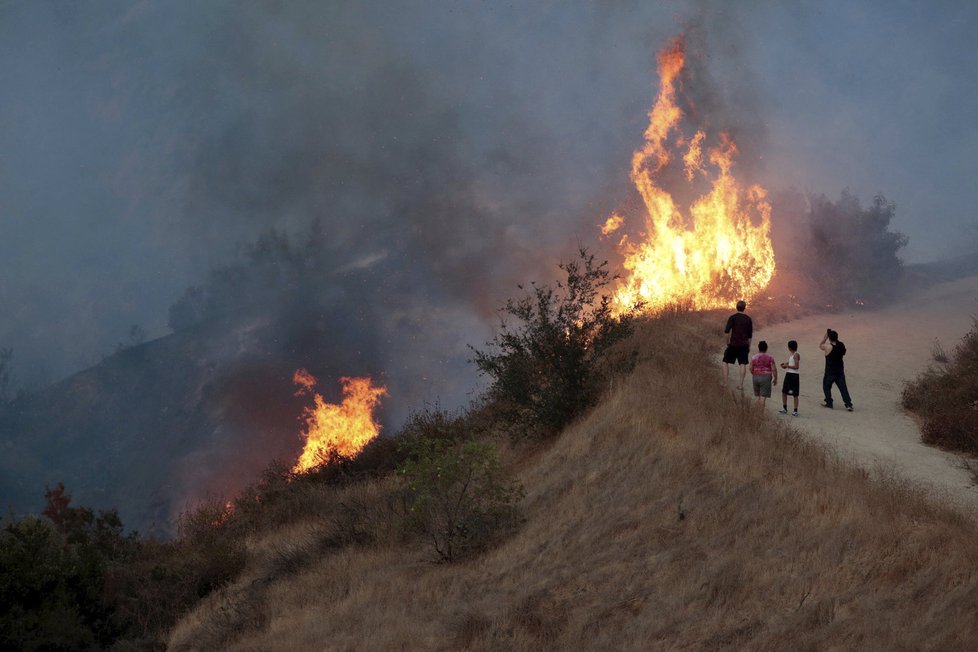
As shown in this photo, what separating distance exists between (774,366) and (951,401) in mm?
4143

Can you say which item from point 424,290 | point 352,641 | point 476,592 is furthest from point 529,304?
point 424,290

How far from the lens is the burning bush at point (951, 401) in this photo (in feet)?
39.3

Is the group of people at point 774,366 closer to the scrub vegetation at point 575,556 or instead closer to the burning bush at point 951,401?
the scrub vegetation at point 575,556

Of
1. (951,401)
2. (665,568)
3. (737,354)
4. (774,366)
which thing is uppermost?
(737,354)

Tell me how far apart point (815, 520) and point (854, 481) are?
4.48 feet

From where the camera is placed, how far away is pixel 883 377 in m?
18.3

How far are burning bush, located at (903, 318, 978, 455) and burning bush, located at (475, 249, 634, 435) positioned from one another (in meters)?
5.96

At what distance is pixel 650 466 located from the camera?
389 inches

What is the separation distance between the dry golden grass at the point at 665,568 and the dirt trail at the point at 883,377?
139 cm

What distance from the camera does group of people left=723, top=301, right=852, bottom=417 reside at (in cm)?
1344

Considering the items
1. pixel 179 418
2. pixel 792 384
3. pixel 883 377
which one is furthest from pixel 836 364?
pixel 179 418

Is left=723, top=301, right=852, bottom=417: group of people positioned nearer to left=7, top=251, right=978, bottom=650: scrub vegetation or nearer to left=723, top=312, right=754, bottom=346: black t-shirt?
left=723, top=312, right=754, bottom=346: black t-shirt

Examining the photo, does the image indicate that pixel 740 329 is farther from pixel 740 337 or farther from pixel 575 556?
pixel 575 556

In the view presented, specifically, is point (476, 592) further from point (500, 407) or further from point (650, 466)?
point (500, 407)
